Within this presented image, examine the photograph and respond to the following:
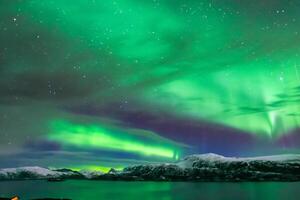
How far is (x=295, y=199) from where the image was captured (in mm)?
158750

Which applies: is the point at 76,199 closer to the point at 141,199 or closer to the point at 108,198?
the point at 108,198

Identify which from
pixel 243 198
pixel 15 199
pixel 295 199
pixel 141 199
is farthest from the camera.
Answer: pixel 141 199

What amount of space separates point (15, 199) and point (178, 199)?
554 ft

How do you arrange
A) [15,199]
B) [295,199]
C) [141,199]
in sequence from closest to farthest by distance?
[15,199], [295,199], [141,199]

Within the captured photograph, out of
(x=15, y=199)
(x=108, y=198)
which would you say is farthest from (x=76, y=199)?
(x=15, y=199)

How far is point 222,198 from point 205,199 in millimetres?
8417

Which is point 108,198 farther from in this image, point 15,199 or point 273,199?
point 15,199

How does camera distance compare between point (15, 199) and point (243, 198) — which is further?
point (243, 198)

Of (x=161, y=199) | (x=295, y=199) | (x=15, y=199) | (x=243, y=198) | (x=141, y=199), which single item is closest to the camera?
(x=15, y=199)

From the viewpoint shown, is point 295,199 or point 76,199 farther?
point 76,199

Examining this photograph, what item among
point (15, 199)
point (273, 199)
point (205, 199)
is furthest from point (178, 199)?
point (15, 199)

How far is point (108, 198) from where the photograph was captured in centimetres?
19988

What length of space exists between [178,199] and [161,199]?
8.80 metres

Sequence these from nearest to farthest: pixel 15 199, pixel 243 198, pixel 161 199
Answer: pixel 15 199, pixel 243 198, pixel 161 199
